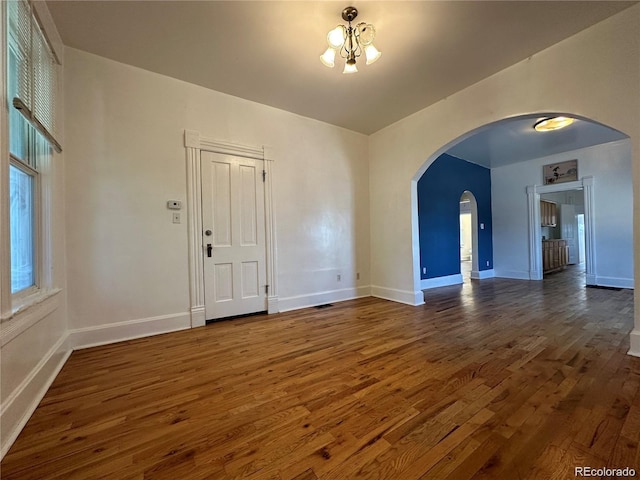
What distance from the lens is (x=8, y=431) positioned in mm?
1293

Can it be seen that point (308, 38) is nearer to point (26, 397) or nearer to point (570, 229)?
point (26, 397)

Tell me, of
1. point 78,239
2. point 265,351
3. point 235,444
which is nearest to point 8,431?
point 235,444

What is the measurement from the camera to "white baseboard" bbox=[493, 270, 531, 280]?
6181 millimetres

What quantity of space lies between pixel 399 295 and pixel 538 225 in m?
4.49

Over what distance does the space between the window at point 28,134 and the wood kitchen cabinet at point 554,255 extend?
30.5 ft

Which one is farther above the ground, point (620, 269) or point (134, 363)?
point (620, 269)

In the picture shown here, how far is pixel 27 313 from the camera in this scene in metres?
1.64

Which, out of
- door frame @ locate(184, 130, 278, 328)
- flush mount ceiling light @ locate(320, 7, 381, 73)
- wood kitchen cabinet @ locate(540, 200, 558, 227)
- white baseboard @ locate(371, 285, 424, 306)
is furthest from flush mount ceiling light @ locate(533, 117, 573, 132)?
door frame @ locate(184, 130, 278, 328)

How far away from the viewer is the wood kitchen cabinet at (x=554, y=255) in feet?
22.6

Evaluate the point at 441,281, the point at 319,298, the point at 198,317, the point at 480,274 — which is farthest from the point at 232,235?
the point at 480,274

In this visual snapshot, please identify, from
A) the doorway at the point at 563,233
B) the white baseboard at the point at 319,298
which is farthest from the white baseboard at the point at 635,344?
the doorway at the point at 563,233

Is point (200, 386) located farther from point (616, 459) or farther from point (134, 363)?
point (616, 459)

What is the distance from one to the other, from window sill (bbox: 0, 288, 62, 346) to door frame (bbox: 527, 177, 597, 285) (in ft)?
26.3

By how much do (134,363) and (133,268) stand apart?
3.27 ft
